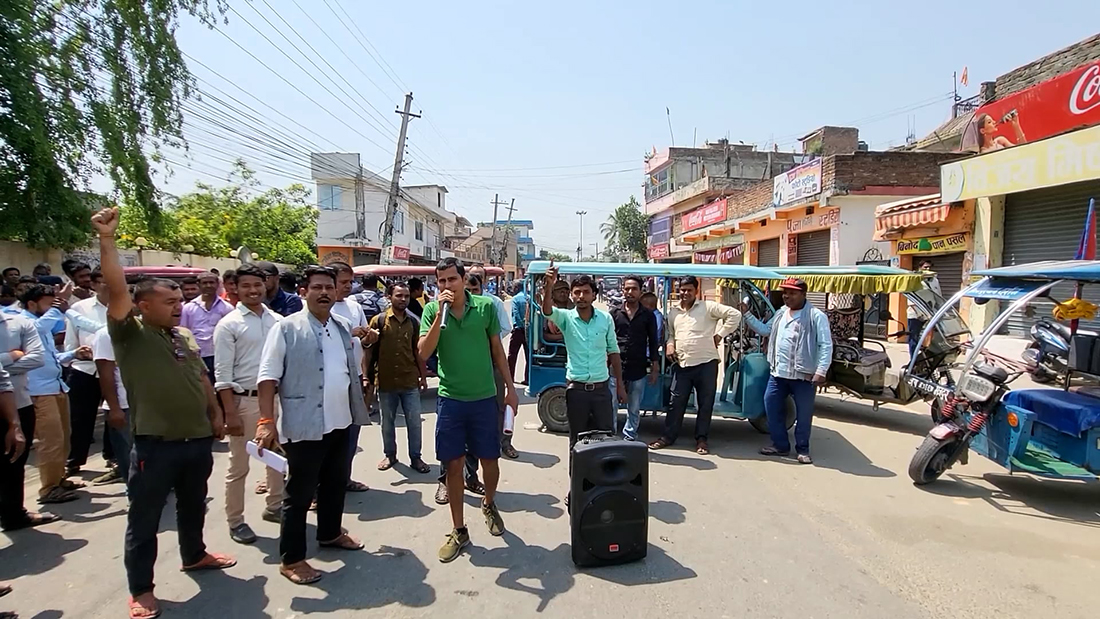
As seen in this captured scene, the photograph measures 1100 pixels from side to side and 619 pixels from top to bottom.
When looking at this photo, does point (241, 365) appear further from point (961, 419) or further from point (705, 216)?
point (705, 216)

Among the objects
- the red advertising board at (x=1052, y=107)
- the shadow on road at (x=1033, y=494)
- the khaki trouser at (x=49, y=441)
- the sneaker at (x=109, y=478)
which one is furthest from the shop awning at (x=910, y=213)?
the khaki trouser at (x=49, y=441)

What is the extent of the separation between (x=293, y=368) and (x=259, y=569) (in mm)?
1301

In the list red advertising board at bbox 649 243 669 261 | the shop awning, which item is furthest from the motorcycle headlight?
red advertising board at bbox 649 243 669 261

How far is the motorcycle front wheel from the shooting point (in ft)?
17.3

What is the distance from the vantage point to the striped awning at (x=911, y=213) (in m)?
14.3

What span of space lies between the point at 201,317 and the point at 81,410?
1276mm

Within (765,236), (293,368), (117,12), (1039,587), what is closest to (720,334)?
(1039,587)

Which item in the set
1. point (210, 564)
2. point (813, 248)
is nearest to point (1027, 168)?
point (813, 248)

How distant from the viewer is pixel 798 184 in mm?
20156

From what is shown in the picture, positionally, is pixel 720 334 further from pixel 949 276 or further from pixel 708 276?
pixel 949 276

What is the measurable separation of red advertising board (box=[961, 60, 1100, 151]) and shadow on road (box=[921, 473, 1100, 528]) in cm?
800

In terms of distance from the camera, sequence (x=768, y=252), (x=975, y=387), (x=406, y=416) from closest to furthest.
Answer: (x=975, y=387) < (x=406, y=416) < (x=768, y=252)

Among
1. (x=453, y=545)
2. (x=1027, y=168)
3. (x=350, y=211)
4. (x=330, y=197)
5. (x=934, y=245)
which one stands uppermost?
(x=330, y=197)

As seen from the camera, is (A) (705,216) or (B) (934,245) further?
(A) (705,216)
